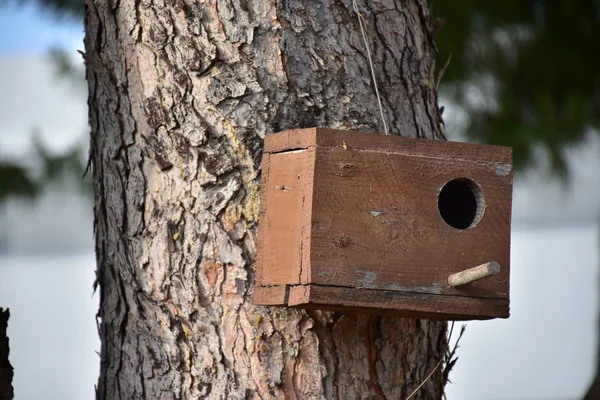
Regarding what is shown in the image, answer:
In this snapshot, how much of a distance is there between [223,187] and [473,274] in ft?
1.67

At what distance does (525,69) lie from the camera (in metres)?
4.90

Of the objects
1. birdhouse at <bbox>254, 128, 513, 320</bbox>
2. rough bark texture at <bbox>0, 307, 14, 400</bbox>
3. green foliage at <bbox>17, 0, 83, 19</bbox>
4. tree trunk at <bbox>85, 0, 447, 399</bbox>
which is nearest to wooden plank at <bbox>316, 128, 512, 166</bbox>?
birdhouse at <bbox>254, 128, 513, 320</bbox>

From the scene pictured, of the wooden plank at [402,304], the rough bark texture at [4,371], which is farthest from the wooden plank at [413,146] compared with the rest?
the rough bark texture at [4,371]

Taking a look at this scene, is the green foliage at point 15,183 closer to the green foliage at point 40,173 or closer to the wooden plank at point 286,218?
the green foliage at point 40,173

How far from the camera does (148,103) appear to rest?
173 centimetres

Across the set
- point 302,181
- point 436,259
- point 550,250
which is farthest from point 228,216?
point 550,250

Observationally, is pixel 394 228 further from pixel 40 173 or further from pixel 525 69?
pixel 40 173

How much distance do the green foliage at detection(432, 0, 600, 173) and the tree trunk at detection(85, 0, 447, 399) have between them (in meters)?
3.01

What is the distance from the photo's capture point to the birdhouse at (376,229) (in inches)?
60.0

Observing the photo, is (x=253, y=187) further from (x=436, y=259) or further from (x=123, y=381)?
(x=123, y=381)

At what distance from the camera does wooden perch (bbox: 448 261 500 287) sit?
1.43 meters

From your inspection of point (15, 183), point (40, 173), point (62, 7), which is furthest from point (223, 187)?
point (40, 173)

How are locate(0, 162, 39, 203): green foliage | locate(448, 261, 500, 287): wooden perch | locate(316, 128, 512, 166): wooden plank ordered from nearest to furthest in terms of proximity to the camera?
locate(448, 261, 500, 287): wooden perch
locate(316, 128, 512, 166): wooden plank
locate(0, 162, 39, 203): green foliage

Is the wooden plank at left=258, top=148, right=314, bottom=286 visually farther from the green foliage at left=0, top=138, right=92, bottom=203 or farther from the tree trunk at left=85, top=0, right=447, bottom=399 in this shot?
the green foliage at left=0, top=138, right=92, bottom=203
